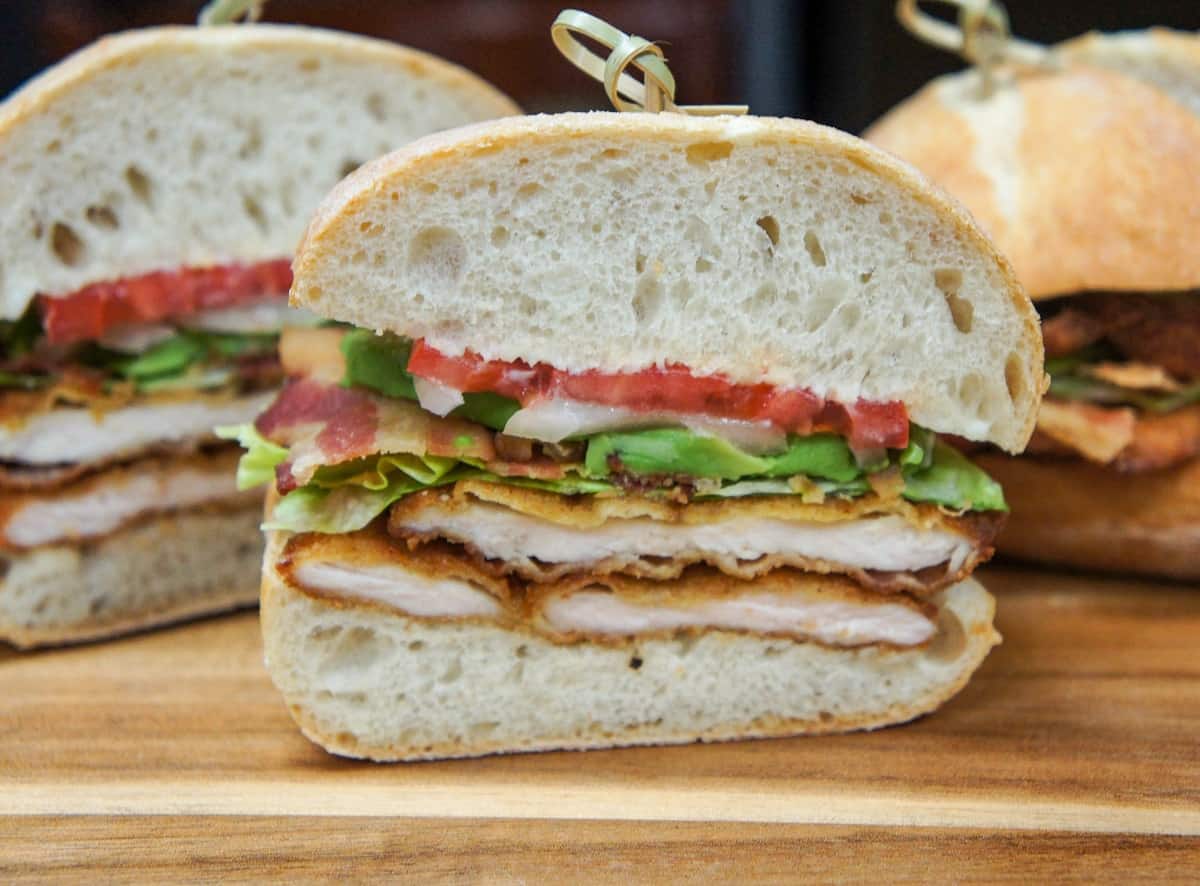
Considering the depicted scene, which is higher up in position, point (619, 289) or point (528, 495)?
point (619, 289)

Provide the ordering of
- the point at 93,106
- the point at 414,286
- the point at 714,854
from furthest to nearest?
the point at 93,106 → the point at 414,286 → the point at 714,854

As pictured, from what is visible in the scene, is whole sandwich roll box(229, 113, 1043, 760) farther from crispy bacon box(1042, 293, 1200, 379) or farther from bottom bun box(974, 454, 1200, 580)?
bottom bun box(974, 454, 1200, 580)

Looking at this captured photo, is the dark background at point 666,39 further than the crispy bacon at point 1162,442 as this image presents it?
Yes

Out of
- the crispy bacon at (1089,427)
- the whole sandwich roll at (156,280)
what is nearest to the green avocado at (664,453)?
the crispy bacon at (1089,427)

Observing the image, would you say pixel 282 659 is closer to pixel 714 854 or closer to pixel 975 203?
pixel 714 854

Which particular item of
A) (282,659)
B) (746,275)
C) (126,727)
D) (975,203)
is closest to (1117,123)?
(975,203)

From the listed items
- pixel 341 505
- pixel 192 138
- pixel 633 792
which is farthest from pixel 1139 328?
pixel 192 138

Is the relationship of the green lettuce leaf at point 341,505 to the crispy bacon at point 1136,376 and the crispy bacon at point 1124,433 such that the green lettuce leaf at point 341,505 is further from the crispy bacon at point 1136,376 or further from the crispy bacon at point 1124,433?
the crispy bacon at point 1136,376

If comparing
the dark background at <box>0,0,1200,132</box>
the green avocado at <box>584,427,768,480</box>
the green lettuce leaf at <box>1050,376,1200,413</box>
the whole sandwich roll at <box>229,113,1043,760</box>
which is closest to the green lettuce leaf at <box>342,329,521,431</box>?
the whole sandwich roll at <box>229,113,1043,760</box>
